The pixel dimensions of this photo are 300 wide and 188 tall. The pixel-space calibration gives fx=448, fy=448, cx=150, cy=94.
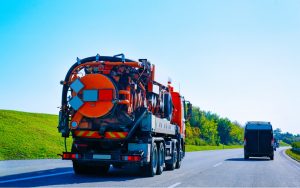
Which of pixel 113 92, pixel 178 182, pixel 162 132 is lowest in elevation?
pixel 178 182

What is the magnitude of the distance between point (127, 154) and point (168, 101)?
195 inches

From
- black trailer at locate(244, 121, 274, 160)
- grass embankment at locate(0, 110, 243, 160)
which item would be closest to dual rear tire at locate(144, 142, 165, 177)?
grass embankment at locate(0, 110, 243, 160)

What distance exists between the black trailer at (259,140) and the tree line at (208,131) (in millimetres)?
28500

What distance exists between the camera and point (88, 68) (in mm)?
14445

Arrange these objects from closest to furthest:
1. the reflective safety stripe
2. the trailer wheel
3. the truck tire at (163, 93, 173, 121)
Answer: the reflective safety stripe
the trailer wheel
the truck tire at (163, 93, 173, 121)

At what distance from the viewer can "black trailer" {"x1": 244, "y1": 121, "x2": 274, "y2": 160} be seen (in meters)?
31.0

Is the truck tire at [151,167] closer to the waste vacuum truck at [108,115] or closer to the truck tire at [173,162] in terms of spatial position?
the waste vacuum truck at [108,115]

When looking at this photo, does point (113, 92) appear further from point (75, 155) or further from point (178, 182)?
point (178, 182)

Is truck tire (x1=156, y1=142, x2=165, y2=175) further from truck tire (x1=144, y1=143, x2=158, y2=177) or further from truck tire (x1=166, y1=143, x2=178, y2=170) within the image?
truck tire (x1=166, y1=143, x2=178, y2=170)

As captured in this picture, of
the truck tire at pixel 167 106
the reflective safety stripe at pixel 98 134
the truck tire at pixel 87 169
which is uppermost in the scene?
the truck tire at pixel 167 106

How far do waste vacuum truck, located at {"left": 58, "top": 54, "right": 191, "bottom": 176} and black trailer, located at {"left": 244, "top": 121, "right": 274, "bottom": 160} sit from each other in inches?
700

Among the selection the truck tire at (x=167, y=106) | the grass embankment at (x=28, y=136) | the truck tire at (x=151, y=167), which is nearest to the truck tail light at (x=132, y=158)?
the truck tire at (x=151, y=167)

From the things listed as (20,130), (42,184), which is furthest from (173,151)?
(20,130)

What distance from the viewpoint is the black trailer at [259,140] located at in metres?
31.0
